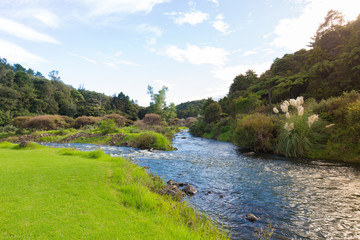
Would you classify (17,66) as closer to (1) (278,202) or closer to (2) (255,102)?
(2) (255,102)

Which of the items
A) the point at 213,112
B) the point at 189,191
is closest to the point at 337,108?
the point at 189,191

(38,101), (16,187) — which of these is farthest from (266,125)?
(38,101)

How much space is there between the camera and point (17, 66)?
82.2 m

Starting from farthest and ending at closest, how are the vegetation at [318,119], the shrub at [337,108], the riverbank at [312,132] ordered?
the shrub at [337,108] < the vegetation at [318,119] < the riverbank at [312,132]

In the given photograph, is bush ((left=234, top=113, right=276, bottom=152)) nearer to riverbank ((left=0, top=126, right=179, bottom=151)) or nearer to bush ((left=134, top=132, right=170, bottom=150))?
riverbank ((left=0, top=126, right=179, bottom=151))

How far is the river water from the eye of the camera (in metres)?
4.15

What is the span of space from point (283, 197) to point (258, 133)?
26.1 ft

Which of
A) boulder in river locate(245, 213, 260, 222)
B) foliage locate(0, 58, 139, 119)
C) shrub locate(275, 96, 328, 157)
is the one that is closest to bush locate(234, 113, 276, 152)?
shrub locate(275, 96, 328, 157)

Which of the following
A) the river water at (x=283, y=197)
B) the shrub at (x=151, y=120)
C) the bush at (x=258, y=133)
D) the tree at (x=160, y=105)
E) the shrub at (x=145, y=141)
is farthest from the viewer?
the tree at (x=160, y=105)

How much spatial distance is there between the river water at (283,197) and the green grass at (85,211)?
1.34 meters

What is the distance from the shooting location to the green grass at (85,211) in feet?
9.40

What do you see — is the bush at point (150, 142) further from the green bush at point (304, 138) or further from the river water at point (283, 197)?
the green bush at point (304, 138)

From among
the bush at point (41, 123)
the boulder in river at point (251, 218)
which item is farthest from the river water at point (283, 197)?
the bush at point (41, 123)

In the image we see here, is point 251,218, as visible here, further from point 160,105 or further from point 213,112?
point 160,105
